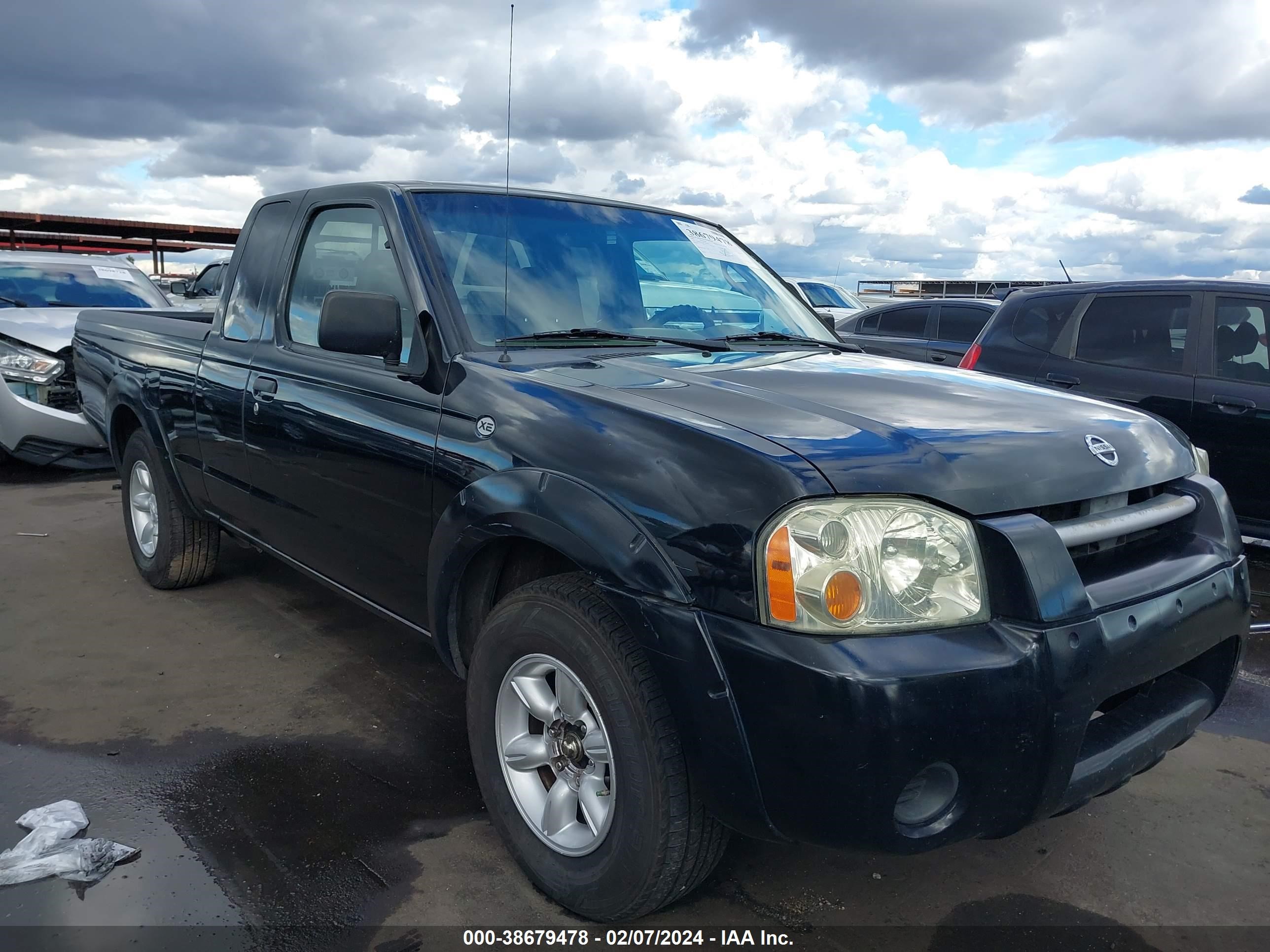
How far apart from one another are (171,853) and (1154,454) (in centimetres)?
281

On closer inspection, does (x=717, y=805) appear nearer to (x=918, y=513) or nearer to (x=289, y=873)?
(x=918, y=513)

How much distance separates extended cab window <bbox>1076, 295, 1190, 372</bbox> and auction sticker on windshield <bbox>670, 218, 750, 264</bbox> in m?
3.11

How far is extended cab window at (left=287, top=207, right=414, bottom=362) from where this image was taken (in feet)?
10.1

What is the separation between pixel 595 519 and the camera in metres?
2.17

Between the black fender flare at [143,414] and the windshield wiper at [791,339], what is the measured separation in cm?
267

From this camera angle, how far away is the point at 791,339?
3.40 m

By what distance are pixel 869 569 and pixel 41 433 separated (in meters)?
7.22

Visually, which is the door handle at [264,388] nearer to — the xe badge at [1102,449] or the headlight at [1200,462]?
the xe badge at [1102,449]

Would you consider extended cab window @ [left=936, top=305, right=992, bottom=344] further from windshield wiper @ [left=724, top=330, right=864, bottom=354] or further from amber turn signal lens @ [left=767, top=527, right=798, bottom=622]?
amber turn signal lens @ [left=767, top=527, right=798, bottom=622]

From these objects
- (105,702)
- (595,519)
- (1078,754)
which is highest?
(595,519)

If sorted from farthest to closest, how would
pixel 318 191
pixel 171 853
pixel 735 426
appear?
pixel 318 191 < pixel 171 853 < pixel 735 426

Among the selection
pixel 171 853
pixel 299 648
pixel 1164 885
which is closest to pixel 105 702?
pixel 299 648

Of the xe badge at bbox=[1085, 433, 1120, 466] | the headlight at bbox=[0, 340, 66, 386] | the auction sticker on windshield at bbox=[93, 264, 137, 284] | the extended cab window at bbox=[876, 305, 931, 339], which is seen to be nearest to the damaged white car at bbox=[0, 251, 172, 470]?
the headlight at bbox=[0, 340, 66, 386]

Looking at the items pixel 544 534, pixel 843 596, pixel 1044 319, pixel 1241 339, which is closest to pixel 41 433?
pixel 544 534
